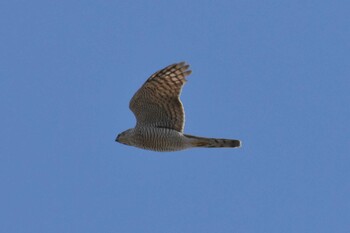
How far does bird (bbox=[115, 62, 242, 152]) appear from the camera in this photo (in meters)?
17.5

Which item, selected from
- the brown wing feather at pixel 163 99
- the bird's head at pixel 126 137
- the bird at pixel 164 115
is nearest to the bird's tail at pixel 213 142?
the bird at pixel 164 115

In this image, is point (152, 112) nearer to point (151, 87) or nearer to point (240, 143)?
point (151, 87)

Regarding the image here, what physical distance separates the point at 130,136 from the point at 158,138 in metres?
0.77

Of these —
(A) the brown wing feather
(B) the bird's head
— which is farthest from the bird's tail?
(B) the bird's head

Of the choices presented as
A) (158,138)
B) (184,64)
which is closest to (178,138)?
(158,138)

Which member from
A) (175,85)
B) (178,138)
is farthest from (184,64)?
(178,138)

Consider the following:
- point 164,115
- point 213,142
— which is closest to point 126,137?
point 164,115

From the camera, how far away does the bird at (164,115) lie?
688 inches

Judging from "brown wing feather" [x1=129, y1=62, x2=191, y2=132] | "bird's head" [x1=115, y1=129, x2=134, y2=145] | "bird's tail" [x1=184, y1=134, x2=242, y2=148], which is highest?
"brown wing feather" [x1=129, y1=62, x2=191, y2=132]

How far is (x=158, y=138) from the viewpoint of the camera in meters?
17.6

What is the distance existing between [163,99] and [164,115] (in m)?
0.37

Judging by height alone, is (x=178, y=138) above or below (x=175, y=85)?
below

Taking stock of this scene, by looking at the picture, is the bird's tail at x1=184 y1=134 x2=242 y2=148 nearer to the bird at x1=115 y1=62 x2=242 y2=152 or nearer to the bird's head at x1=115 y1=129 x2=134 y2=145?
the bird at x1=115 y1=62 x2=242 y2=152

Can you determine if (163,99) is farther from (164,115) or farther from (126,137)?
(126,137)
